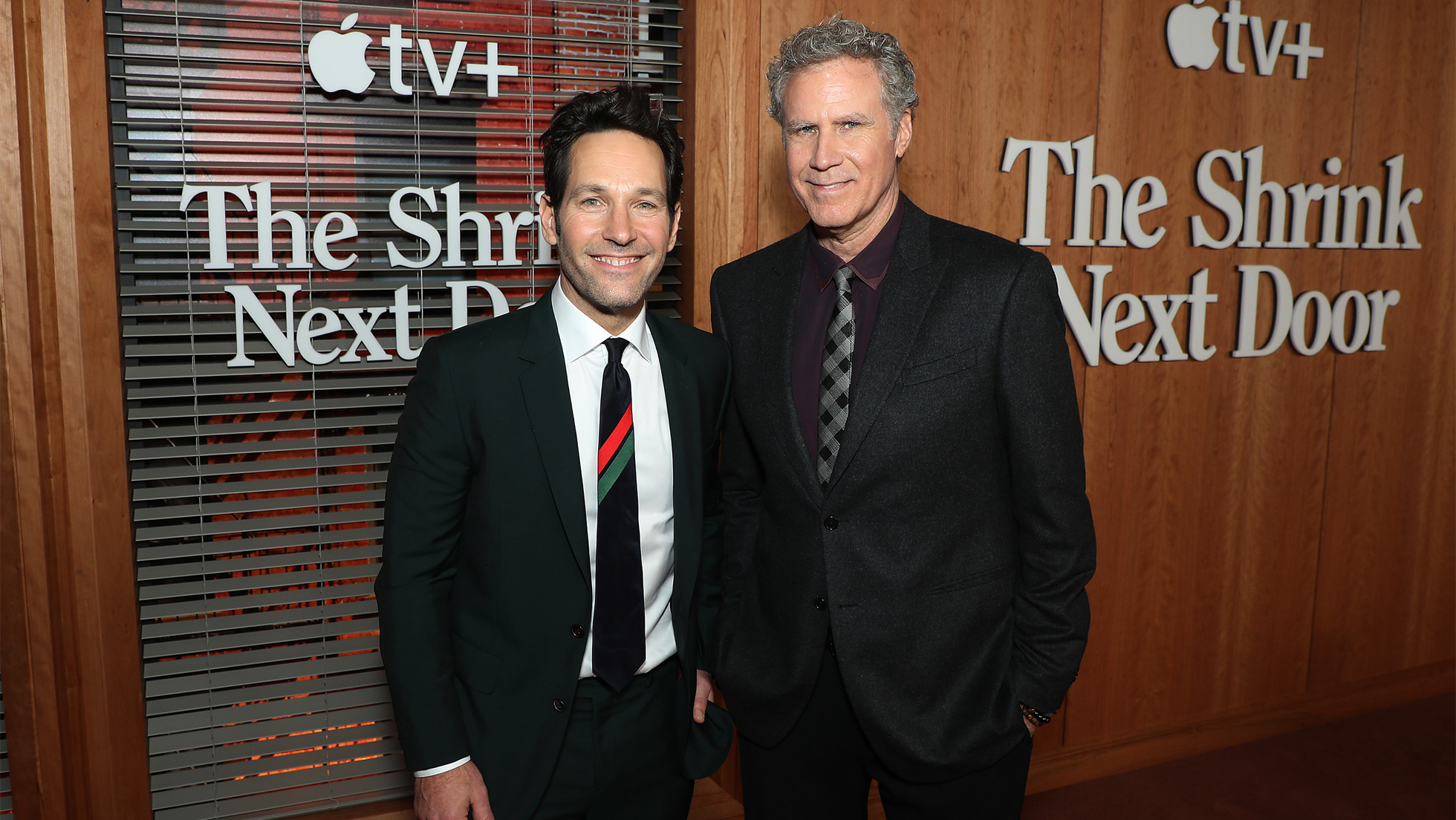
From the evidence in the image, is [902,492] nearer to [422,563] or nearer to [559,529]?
[559,529]

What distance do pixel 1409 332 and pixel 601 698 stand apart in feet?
11.4

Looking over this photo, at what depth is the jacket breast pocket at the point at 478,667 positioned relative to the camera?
1.59 m

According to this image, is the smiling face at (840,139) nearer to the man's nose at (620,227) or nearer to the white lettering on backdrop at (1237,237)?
the man's nose at (620,227)

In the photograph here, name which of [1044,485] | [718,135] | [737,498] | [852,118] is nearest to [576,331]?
[737,498]

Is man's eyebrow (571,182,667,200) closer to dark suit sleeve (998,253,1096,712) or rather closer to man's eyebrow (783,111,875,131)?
man's eyebrow (783,111,875,131)

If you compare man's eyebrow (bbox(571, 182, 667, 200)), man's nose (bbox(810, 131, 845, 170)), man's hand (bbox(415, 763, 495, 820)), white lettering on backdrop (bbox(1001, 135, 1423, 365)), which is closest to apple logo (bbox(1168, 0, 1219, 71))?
white lettering on backdrop (bbox(1001, 135, 1423, 365))

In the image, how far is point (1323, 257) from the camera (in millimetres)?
3348

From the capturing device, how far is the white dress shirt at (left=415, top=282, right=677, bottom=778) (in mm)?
1637

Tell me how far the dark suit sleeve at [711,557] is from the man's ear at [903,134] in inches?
20.0

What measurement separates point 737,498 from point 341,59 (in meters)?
1.42

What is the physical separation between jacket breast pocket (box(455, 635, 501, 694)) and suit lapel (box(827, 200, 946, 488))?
2.16ft

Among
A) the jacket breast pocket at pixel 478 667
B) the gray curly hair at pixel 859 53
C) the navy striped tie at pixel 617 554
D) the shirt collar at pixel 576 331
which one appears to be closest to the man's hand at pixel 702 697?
the navy striped tie at pixel 617 554

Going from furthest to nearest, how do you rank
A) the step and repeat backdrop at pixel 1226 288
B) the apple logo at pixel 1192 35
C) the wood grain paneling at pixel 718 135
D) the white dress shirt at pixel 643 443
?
the apple logo at pixel 1192 35
the step and repeat backdrop at pixel 1226 288
the wood grain paneling at pixel 718 135
the white dress shirt at pixel 643 443

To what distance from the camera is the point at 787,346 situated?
1788 mm
